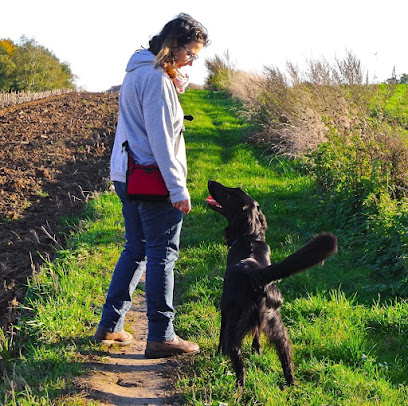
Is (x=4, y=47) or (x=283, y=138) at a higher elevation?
(x=4, y=47)

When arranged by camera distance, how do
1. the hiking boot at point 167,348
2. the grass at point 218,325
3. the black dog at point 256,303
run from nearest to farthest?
1. the black dog at point 256,303
2. the grass at point 218,325
3. the hiking boot at point 167,348

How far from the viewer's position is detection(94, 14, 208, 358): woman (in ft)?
10.5

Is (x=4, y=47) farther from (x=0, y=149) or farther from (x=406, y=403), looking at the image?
(x=406, y=403)

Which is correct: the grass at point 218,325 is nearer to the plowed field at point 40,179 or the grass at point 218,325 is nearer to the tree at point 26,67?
the plowed field at point 40,179

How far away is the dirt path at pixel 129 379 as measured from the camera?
310 centimetres

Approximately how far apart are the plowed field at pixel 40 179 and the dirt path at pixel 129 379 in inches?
45.3

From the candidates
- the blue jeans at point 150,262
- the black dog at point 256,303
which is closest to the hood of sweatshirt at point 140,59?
the blue jeans at point 150,262

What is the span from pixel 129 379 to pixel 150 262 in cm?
81

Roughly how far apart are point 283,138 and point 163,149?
26.8 ft

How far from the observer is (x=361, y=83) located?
28.4ft

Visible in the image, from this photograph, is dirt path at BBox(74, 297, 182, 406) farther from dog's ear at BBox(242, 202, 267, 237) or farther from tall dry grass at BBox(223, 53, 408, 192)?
tall dry grass at BBox(223, 53, 408, 192)

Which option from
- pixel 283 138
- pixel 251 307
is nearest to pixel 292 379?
pixel 251 307

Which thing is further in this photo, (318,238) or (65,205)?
(65,205)

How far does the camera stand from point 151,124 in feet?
10.5
